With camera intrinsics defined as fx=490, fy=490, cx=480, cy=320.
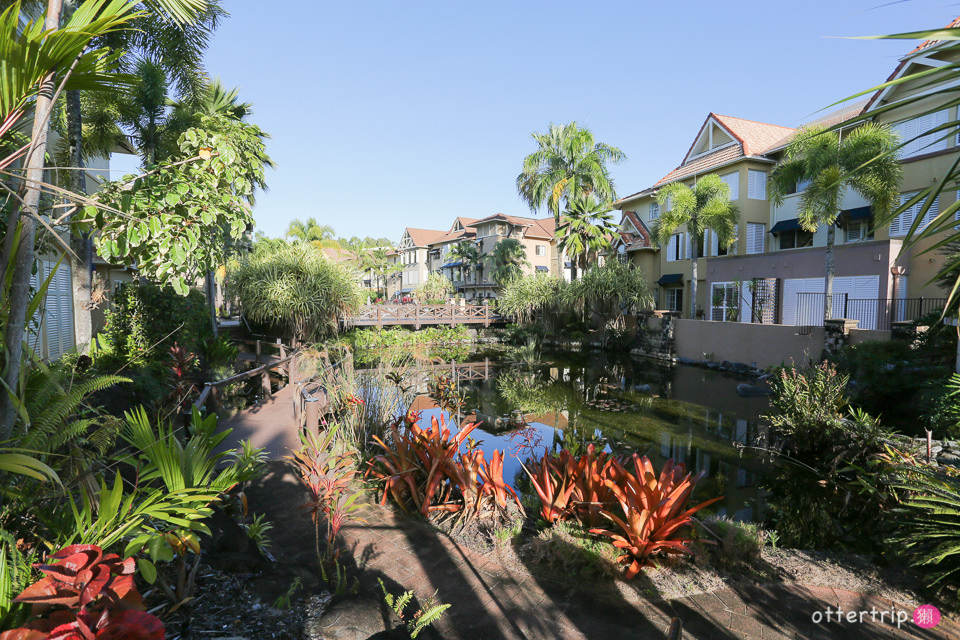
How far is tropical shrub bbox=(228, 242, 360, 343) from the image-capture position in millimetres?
18297

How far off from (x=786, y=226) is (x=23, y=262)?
26256 mm

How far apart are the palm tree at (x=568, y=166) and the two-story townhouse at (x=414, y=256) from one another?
25.3 metres

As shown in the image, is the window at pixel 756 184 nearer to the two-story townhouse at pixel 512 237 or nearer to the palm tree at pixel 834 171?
the palm tree at pixel 834 171

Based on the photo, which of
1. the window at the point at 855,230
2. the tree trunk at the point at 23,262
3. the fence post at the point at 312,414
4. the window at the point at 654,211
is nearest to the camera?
the tree trunk at the point at 23,262

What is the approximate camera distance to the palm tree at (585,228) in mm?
26453

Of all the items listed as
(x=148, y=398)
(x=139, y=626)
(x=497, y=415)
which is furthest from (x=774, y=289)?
(x=139, y=626)

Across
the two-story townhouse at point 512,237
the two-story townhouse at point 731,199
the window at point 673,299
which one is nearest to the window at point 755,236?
the two-story townhouse at point 731,199

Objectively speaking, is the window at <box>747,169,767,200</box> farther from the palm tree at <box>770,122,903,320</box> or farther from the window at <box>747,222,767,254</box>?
the palm tree at <box>770,122,903,320</box>

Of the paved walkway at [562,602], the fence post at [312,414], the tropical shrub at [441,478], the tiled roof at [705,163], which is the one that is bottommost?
the paved walkway at [562,602]

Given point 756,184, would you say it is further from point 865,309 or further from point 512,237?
point 512,237

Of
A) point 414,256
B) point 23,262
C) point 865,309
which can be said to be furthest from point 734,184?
point 414,256

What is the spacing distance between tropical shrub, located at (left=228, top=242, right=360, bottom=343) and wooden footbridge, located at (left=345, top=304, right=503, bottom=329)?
4.69m

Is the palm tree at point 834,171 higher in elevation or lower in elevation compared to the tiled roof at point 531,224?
lower

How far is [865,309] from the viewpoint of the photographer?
1698 centimetres
